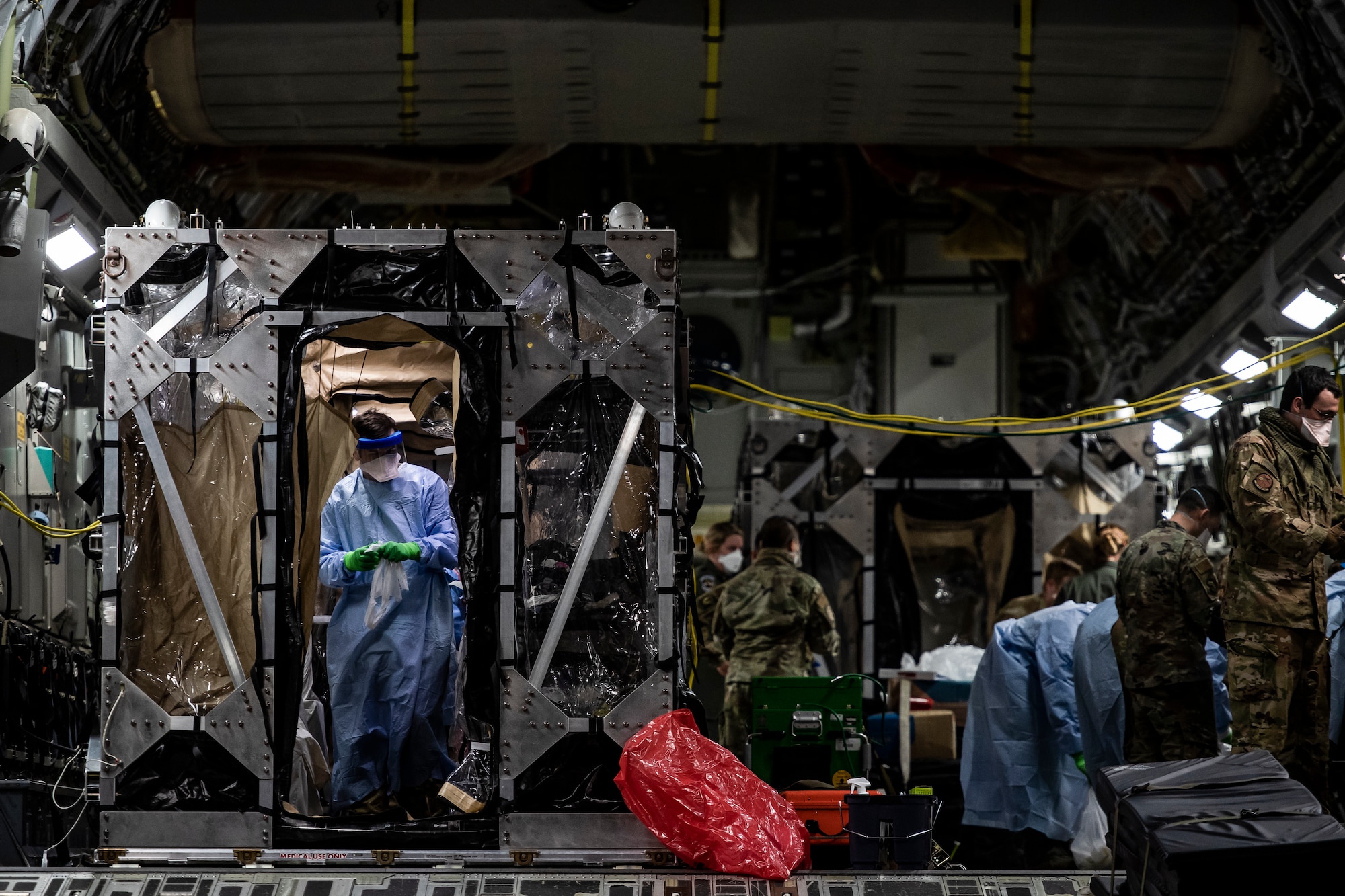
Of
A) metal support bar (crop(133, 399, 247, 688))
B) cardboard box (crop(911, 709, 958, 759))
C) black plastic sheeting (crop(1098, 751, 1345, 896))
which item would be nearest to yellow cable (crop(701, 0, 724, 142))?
cardboard box (crop(911, 709, 958, 759))

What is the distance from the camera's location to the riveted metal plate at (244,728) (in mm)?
5977

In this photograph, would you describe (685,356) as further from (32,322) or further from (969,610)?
(969,610)

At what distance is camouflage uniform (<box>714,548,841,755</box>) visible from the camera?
357 inches

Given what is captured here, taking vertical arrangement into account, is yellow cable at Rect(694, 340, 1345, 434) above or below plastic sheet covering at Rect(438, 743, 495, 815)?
above

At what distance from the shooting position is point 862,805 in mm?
6023

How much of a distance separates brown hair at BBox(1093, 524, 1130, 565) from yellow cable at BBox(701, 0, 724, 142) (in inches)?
148

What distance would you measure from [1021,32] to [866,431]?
337 cm

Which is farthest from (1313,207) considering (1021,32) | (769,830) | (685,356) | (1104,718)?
(769,830)

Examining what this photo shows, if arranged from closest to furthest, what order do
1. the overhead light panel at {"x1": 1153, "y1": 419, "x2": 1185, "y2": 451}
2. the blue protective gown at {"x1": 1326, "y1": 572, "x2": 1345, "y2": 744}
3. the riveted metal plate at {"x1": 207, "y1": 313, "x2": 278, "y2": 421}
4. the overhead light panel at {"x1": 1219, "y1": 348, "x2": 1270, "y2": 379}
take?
the riveted metal plate at {"x1": 207, "y1": 313, "x2": 278, "y2": 421}, the blue protective gown at {"x1": 1326, "y1": 572, "x2": 1345, "y2": 744}, the overhead light panel at {"x1": 1219, "y1": 348, "x2": 1270, "y2": 379}, the overhead light panel at {"x1": 1153, "y1": 419, "x2": 1185, "y2": 451}

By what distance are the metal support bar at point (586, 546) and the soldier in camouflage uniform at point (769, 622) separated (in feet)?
10.2

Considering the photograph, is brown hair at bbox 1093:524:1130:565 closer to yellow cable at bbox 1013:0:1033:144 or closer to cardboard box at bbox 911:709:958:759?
cardboard box at bbox 911:709:958:759

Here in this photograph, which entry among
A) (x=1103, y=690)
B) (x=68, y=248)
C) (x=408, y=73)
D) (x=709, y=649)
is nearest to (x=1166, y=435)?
(x=709, y=649)

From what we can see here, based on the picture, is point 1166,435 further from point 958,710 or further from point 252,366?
point 252,366

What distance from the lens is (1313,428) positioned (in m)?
6.43
